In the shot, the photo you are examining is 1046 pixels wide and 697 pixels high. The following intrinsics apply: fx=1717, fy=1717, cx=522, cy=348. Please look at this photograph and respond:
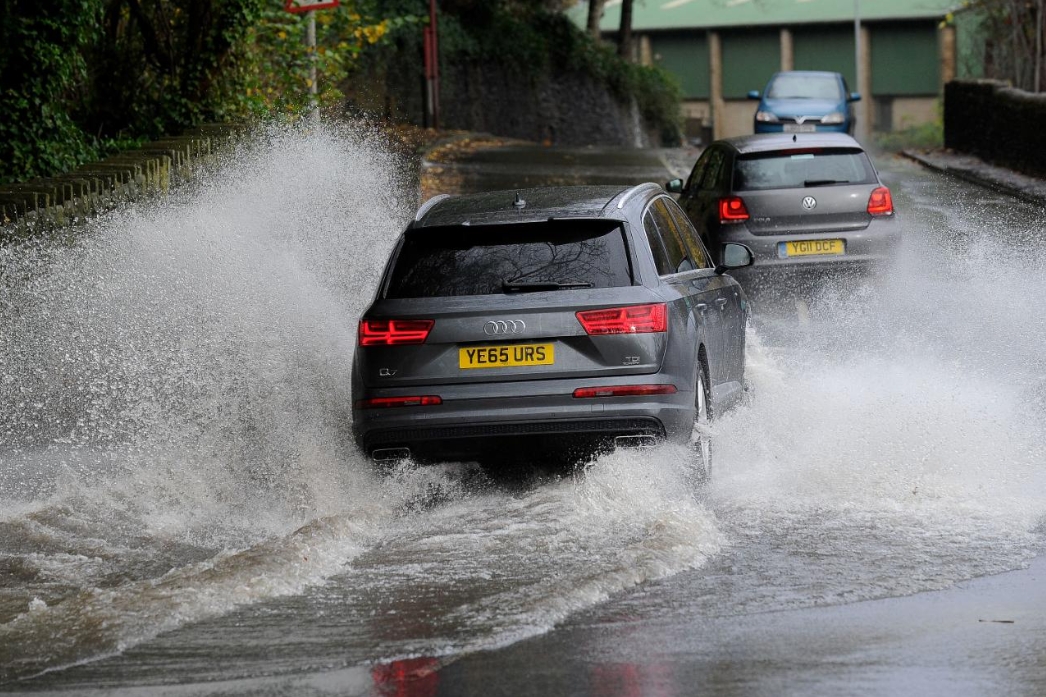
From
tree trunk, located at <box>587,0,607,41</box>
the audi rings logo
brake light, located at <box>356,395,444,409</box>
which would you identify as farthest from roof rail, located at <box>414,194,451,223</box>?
tree trunk, located at <box>587,0,607,41</box>

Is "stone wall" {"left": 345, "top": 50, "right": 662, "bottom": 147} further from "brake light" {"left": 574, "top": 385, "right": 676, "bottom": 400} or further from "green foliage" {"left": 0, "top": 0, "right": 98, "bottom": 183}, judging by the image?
"brake light" {"left": 574, "top": 385, "right": 676, "bottom": 400}

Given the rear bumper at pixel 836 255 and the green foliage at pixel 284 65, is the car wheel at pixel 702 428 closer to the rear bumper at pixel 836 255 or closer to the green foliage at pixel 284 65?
the rear bumper at pixel 836 255

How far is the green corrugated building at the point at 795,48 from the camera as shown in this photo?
6469 centimetres

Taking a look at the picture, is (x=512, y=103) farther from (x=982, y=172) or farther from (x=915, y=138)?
(x=982, y=172)

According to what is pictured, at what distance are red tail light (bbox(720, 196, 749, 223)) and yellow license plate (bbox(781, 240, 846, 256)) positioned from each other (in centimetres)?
46

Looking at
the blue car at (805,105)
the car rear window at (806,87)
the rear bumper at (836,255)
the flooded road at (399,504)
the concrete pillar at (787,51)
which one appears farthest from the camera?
the concrete pillar at (787,51)

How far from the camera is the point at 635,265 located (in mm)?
8203

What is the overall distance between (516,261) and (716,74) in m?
62.0

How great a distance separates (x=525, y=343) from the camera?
26.3 feet

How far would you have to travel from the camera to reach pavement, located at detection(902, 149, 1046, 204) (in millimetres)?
24297

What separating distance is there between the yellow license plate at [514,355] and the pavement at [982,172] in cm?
1629

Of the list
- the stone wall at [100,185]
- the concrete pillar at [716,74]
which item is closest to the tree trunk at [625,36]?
the concrete pillar at [716,74]

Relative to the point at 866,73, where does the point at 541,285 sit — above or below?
below

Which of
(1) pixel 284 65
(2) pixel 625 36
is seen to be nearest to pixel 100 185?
(1) pixel 284 65
